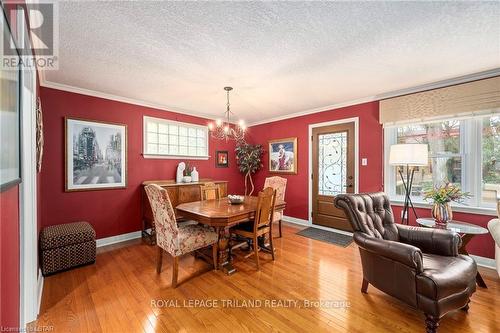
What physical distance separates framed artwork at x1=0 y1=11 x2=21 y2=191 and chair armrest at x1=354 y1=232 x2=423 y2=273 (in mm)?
2377

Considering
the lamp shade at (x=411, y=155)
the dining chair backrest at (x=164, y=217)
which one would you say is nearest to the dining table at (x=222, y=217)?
the dining chair backrest at (x=164, y=217)

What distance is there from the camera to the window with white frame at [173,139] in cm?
394

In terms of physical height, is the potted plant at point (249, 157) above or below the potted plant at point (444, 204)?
above

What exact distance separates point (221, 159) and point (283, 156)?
1469mm

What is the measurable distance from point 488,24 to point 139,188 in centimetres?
464

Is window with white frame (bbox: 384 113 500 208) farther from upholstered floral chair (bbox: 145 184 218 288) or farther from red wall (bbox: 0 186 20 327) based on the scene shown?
red wall (bbox: 0 186 20 327)

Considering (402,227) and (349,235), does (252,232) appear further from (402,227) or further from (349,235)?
(349,235)

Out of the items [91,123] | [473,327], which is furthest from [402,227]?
[91,123]

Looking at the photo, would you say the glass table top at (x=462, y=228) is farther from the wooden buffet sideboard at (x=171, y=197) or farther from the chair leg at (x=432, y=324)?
the wooden buffet sideboard at (x=171, y=197)

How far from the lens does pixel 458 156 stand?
2.93 meters

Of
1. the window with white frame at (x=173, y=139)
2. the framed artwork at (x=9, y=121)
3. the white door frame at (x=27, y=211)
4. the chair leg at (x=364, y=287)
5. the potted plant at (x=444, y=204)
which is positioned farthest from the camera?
the window with white frame at (x=173, y=139)

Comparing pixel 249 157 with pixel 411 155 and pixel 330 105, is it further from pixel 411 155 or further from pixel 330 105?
pixel 411 155

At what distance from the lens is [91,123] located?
3.25 m

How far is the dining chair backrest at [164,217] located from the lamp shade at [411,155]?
2.77 m
